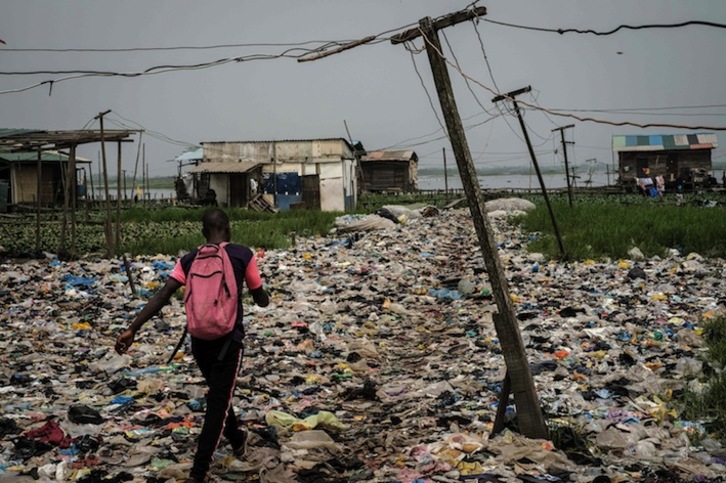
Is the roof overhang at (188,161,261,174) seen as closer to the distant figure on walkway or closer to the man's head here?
the distant figure on walkway

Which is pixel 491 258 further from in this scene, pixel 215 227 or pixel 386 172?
pixel 386 172

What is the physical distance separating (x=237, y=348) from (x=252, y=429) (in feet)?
4.12

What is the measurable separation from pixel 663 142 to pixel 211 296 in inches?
1750

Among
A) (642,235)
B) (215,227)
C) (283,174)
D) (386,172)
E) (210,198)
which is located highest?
(386,172)

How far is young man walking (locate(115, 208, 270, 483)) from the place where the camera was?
11.3 ft

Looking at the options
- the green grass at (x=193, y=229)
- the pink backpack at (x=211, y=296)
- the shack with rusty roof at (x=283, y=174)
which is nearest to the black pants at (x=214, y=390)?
the pink backpack at (x=211, y=296)

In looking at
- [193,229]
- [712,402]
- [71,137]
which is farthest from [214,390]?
[193,229]

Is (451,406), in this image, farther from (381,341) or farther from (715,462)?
(381,341)

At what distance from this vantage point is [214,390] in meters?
3.46

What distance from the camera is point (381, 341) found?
7.43 metres

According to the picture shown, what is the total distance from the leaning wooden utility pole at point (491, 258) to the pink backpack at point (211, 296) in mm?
1589

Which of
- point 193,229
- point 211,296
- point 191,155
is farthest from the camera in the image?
point 191,155

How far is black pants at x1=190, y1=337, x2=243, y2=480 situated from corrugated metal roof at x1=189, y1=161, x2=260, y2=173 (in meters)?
27.4

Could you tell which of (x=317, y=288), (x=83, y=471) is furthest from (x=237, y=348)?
(x=317, y=288)
